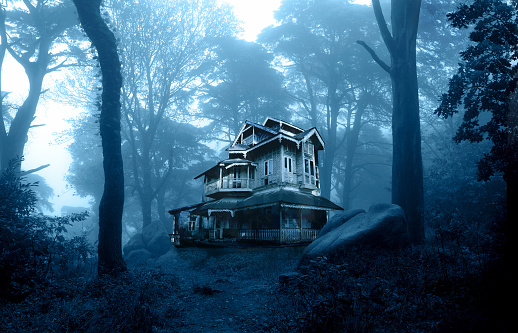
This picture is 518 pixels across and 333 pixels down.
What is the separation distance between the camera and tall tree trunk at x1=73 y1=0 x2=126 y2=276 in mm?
10109

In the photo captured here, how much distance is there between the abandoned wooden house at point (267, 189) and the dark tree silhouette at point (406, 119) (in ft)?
21.1

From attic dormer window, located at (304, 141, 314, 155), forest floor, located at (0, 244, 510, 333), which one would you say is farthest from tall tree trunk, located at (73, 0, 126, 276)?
attic dormer window, located at (304, 141, 314, 155)

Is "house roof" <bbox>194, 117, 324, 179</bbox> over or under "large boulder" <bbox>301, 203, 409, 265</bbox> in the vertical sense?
over

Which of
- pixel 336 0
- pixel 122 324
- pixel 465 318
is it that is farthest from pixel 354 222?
pixel 336 0

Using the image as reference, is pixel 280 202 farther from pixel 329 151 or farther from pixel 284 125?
pixel 329 151

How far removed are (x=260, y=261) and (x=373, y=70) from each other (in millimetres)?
25788

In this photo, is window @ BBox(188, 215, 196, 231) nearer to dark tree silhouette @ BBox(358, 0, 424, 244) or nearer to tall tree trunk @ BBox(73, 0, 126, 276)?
tall tree trunk @ BBox(73, 0, 126, 276)

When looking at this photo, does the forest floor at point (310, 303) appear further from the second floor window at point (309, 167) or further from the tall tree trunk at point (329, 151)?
the tall tree trunk at point (329, 151)

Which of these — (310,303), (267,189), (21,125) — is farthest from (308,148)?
(21,125)

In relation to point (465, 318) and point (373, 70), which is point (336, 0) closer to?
point (373, 70)

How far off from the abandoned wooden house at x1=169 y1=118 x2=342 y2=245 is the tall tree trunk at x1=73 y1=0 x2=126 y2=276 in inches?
362

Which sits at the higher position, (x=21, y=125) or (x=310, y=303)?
(x=21, y=125)

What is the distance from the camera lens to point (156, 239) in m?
29.1

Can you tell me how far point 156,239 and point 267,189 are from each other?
49.7 ft
